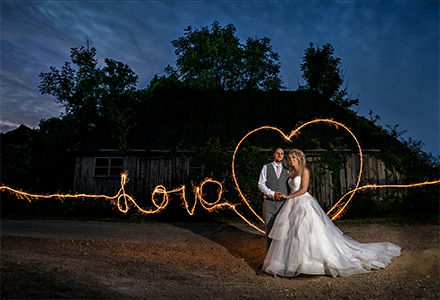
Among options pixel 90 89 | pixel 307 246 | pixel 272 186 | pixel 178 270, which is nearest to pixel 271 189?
pixel 272 186

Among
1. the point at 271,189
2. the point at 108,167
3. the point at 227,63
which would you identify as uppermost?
the point at 227,63

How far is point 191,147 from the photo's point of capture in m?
14.2

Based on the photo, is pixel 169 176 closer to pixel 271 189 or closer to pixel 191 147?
pixel 191 147

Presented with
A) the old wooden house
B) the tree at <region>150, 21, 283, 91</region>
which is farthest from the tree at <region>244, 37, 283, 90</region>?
the old wooden house

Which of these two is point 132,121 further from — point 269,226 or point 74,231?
point 269,226

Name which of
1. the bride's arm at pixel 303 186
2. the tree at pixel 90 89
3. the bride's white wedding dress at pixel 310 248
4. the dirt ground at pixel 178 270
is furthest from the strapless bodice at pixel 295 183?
the tree at pixel 90 89

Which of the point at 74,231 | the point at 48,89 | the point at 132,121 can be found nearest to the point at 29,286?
the point at 74,231

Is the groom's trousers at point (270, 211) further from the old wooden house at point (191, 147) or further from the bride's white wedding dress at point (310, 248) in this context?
the old wooden house at point (191, 147)

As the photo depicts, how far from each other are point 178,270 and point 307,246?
2472 millimetres

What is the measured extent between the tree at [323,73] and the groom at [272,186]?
56.8 feet

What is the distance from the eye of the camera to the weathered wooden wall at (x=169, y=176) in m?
14.1

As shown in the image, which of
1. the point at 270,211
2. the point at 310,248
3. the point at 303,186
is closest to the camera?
the point at 310,248

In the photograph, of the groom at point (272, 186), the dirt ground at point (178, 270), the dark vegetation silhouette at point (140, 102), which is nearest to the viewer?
the dirt ground at point (178, 270)

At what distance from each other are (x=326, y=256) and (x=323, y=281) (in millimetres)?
403
